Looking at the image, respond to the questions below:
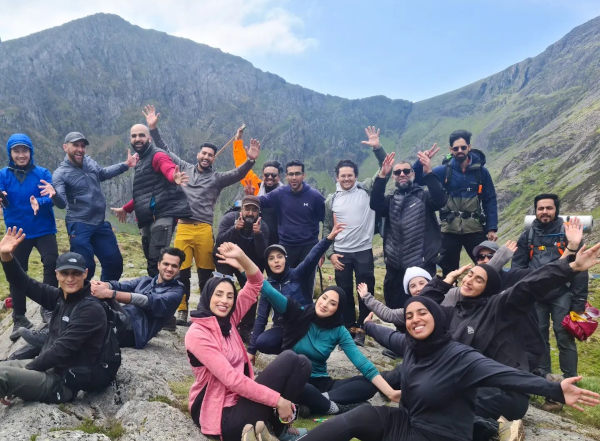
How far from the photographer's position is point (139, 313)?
8984 millimetres

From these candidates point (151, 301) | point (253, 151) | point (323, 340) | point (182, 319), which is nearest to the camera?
point (323, 340)

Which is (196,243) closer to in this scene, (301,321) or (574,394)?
(301,321)

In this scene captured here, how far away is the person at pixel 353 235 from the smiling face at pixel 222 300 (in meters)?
5.76

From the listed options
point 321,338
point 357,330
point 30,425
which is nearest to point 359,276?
point 357,330

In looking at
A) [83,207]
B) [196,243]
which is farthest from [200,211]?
[83,207]

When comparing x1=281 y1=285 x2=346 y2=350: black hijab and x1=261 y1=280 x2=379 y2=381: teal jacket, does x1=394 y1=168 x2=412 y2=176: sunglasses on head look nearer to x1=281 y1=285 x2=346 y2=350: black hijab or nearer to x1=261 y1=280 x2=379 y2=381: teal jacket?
x1=281 y1=285 x2=346 y2=350: black hijab

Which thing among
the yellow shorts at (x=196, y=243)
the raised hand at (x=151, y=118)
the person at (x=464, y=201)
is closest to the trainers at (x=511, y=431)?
the person at (x=464, y=201)

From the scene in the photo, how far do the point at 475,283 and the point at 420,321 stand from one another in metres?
2.36

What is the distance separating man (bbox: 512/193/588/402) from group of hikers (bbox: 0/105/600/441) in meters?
0.05

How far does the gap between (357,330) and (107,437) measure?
7.56 meters

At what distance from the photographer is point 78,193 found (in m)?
10.6

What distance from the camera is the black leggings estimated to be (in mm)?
5805

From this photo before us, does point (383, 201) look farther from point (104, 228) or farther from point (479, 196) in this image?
point (104, 228)

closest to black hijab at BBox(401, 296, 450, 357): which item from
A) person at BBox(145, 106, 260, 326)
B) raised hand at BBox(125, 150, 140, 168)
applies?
person at BBox(145, 106, 260, 326)
